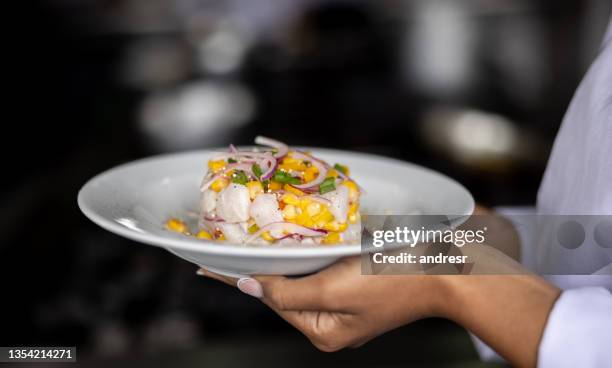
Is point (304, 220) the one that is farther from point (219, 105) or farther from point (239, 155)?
point (219, 105)

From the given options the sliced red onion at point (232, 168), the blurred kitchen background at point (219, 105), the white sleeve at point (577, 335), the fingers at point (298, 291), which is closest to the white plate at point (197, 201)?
the fingers at point (298, 291)


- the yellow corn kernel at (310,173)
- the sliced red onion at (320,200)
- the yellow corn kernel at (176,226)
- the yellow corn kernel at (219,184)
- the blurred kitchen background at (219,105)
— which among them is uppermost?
the yellow corn kernel at (310,173)

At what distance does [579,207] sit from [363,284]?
52 centimetres

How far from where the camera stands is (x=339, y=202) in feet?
4.08

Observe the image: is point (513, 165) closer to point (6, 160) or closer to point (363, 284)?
point (6, 160)

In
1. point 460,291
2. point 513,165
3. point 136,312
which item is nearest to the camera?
point 460,291

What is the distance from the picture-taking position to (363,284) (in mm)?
1201

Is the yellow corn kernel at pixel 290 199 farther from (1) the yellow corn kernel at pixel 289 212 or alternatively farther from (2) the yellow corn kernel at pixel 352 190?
(2) the yellow corn kernel at pixel 352 190

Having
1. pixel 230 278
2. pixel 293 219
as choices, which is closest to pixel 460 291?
pixel 293 219

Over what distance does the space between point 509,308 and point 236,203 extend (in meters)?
0.53

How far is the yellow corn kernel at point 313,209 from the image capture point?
1.21 m

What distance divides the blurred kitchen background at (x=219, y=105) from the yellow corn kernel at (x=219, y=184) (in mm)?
1741

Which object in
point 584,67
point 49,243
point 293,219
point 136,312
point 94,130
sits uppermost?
point 293,219

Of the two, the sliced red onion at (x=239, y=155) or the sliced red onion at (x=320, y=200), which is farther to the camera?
the sliced red onion at (x=239, y=155)
